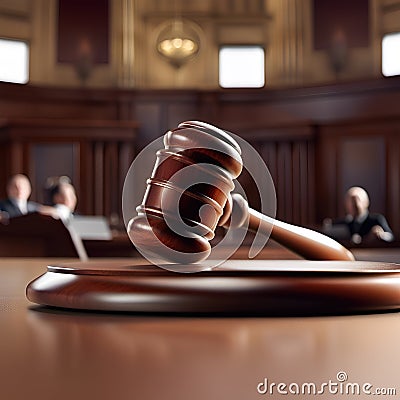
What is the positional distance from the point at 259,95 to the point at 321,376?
28.8 ft

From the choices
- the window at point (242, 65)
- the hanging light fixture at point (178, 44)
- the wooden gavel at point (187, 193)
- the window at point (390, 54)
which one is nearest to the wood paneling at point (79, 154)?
the hanging light fixture at point (178, 44)

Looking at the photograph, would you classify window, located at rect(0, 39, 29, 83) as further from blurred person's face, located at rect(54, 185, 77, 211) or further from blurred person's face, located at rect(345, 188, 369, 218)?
blurred person's face, located at rect(345, 188, 369, 218)

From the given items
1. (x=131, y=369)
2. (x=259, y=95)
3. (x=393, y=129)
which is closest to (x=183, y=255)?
(x=131, y=369)

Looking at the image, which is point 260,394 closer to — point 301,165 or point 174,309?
point 174,309

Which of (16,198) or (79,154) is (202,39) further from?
(16,198)

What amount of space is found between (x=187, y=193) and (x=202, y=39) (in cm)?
970

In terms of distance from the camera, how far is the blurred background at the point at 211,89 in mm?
8461

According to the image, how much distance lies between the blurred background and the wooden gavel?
23.2 ft

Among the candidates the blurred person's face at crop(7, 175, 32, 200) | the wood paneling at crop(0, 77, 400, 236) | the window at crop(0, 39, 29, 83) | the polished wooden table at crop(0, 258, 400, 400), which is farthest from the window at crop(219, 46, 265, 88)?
the polished wooden table at crop(0, 258, 400, 400)

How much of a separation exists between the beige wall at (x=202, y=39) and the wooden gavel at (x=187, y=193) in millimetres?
9223

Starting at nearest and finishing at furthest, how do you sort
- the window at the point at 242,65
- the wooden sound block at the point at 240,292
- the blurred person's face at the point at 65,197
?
the wooden sound block at the point at 240,292 → the blurred person's face at the point at 65,197 → the window at the point at 242,65

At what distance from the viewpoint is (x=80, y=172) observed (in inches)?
337

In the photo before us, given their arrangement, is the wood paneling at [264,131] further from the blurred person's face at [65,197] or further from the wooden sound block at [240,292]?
the wooden sound block at [240,292]

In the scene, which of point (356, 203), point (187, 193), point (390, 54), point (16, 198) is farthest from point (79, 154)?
point (187, 193)
